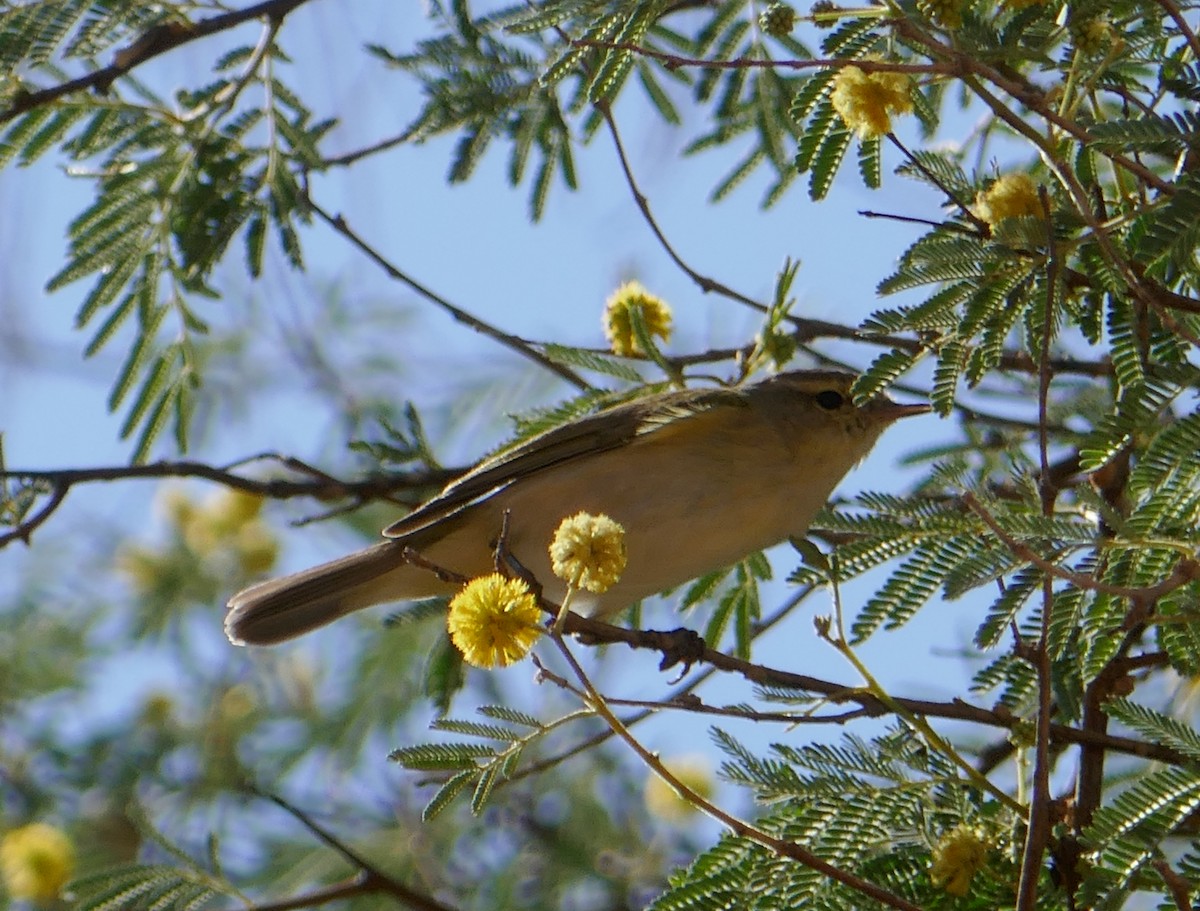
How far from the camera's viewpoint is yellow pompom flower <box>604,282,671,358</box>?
13.9ft

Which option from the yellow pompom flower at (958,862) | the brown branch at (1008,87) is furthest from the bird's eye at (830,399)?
the yellow pompom flower at (958,862)

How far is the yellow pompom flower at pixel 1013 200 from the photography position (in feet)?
10.3

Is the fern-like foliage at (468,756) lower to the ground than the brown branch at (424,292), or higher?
lower

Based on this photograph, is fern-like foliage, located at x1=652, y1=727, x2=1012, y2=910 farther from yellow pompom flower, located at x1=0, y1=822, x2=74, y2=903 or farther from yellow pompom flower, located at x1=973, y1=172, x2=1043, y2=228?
yellow pompom flower, located at x1=0, y1=822, x2=74, y2=903

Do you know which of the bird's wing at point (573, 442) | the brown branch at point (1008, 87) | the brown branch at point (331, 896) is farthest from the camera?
the bird's wing at point (573, 442)

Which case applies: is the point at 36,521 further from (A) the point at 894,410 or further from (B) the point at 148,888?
(A) the point at 894,410

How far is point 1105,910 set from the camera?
2637mm

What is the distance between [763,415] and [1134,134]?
1.75 meters

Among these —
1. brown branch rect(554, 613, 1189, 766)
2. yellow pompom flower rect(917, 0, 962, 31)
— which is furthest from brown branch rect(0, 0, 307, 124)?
brown branch rect(554, 613, 1189, 766)

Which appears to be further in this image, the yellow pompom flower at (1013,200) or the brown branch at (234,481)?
the brown branch at (234,481)

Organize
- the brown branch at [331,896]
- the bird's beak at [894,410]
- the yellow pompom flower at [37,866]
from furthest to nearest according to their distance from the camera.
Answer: the yellow pompom flower at [37,866]
the bird's beak at [894,410]
the brown branch at [331,896]

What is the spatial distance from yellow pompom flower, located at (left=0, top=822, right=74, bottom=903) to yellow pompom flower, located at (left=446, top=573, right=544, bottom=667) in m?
3.01

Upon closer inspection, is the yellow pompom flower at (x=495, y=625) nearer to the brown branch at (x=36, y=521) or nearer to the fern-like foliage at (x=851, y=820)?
the fern-like foliage at (x=851, y=820)

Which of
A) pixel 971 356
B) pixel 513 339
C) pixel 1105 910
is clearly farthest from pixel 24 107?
pixel 1105 910
